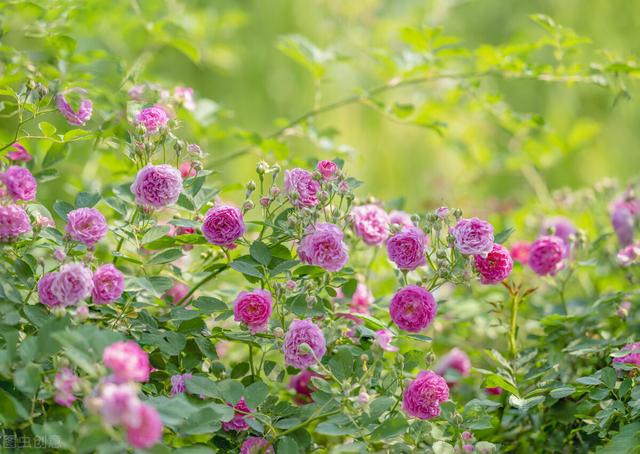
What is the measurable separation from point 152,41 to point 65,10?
1.64 ft

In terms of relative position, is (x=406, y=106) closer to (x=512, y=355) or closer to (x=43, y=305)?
(x=512, y=355)

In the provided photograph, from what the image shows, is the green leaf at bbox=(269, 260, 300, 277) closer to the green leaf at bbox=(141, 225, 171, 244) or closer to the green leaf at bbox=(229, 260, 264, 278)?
the green leaf at bbox=(229, 260, 264, 278)

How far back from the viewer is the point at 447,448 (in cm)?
88

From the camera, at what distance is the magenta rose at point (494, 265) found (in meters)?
0.97

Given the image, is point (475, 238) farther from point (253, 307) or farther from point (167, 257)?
point (167, 257)

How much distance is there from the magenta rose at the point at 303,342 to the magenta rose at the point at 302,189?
164 millimetres

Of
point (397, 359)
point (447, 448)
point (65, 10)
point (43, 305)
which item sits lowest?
point (447, 448)

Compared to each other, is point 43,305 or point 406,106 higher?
point 406,106

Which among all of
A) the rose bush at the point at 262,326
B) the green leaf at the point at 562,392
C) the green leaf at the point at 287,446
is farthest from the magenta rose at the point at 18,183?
the green leaf at the point at 562,392

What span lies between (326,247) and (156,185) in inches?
8.8

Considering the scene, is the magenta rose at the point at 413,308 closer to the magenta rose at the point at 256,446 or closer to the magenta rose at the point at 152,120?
the magenta rose at the point at 256,446

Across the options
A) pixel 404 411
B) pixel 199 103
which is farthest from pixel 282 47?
pixel 404 411

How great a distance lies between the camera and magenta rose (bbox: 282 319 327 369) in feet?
2.88

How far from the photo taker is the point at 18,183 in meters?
0.88
